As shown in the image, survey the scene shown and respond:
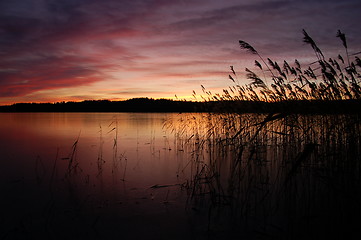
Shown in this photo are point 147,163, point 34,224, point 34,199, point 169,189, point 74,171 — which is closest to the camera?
point 34,224

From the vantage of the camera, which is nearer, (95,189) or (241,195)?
(241,195)

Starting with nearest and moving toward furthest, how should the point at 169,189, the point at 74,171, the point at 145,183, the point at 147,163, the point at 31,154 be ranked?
1. the point at 169,189
2. the point at 145,183
3. the point at 74,171
4. the point at 147,163
5. the point at 31,154

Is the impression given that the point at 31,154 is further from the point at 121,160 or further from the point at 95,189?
the point at 95,189

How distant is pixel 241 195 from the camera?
407 centimetres

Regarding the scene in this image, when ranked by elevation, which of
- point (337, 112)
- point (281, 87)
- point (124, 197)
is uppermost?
point (281, 87)

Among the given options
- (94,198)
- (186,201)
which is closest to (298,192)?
(186,201)

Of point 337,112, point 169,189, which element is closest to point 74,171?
point 169,189

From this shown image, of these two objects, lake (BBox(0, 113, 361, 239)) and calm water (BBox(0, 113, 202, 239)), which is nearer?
lake (BBox(0, 113, 361, 239))

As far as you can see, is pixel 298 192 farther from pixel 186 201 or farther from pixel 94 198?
pixel 94 198

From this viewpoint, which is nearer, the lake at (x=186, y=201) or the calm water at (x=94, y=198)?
the lake at (x=186, y=201)

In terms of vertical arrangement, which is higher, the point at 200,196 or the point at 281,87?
the point at 281,87

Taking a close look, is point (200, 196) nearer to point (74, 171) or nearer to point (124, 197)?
point (124, 197)

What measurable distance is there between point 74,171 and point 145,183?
6.59 ft

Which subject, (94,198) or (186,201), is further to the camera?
(94,198)
